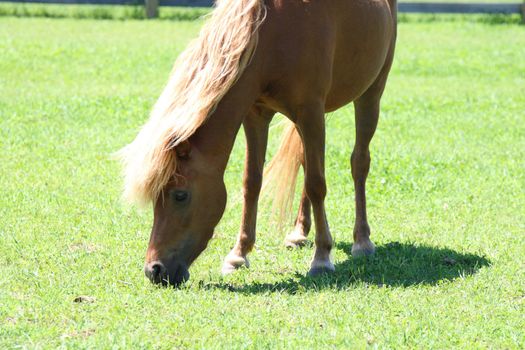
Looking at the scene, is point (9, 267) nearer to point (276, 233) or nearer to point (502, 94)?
point (276, 233)

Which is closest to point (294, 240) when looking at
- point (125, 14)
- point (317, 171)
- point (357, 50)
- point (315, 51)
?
point (317, 171)

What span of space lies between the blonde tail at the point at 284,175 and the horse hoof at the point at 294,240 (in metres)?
0.12

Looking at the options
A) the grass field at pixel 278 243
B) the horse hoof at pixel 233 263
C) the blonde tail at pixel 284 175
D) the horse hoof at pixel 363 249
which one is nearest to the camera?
the grass field at pixel 278 243

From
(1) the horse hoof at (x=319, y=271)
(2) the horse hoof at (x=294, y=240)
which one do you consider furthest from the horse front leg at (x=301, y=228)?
(1) the horse hoof at (x=319, y=271)

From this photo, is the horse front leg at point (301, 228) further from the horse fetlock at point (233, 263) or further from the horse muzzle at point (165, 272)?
the horse muzzle at point (165, 272)

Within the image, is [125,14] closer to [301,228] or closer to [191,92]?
[301,228]

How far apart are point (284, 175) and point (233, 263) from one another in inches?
40.9

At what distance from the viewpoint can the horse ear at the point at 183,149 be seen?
4957 millimetres

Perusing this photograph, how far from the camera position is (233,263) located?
5.79 metres

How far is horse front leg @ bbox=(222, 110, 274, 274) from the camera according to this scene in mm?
5996

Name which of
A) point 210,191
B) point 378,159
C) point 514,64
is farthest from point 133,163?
point 514,64

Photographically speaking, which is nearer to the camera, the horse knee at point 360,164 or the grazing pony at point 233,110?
the grazing pony at point 233,110

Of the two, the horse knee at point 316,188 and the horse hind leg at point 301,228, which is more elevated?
the horse knee at point 316,188

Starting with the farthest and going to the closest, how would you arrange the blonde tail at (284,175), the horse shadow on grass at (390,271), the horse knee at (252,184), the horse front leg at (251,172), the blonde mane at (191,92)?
the blonde tail at (284,175)
the horse knee at (252,184)
the horse front leg at (251,172)
the horse shadow on grass at (390,271)
the blonde mane at (191,92)
